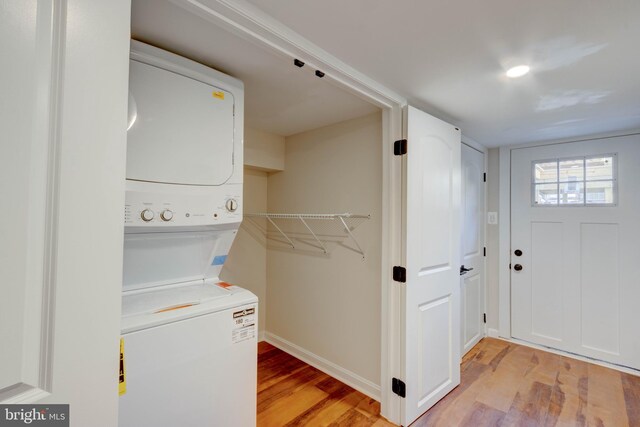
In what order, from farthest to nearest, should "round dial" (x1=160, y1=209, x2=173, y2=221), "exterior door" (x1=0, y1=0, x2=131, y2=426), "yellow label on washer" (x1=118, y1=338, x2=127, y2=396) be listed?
"round dial" (x1=160, y1=209, x2=173, y2=221) < "yellow label on washer" (x1=118, y1=338, x2=127, y2=396) < "exterior door" (x1=0, y1=0, x2=131, y2=426)

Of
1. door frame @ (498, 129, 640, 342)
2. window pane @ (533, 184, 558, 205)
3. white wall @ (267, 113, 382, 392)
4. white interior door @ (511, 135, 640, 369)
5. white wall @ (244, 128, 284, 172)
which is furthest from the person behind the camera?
door frame @ (498, 129, 640, 342)

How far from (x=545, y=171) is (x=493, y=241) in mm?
830

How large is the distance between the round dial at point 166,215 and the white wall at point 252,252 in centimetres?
150

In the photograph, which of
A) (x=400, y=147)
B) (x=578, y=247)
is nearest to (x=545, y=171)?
(x=578, y=247)

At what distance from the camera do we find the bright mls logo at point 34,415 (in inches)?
21.1

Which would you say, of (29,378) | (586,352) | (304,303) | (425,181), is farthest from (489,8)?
(586,352)

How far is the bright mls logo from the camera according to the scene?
1.76 ft

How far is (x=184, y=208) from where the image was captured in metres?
1.29

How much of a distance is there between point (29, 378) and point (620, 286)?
3.64m

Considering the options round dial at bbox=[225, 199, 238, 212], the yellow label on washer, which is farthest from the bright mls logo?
round dial at bbox=[225, 199, 238, 212]

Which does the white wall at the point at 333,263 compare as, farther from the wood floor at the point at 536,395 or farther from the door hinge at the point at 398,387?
the wood floor at the point at 536,395

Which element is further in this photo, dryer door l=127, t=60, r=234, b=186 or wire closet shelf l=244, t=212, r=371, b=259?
wire closet shelf l=244, t=212, r=371, b=259

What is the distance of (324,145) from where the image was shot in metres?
2.45

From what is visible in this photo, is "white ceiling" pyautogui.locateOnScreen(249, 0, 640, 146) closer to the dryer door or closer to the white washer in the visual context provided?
the dryer door
